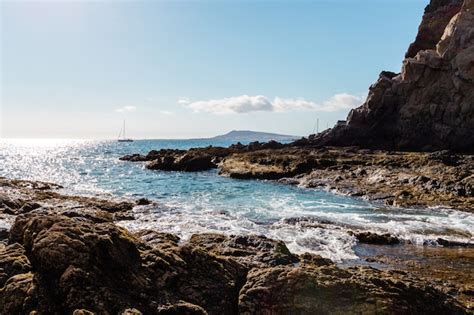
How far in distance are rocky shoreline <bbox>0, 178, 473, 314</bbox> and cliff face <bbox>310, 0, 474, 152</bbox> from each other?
2548 inches

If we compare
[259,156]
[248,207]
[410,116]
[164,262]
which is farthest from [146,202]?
[410,116]

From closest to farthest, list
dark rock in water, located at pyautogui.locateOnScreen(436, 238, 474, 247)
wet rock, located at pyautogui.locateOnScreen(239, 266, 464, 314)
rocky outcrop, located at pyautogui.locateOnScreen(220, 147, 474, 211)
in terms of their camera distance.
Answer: wet rock, located at pyautogui.locateOnScreen(239, 266, 464, 314), dark rock in water, located at pyautogui.locateOnScreen(436, 238, 474, 247), rocky outcrop, located at pyautogui.locateOnScreen(220, 147, 474, 211)

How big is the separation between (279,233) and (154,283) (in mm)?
15795

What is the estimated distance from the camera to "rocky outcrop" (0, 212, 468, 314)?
6.94m

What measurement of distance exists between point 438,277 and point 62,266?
13205mm

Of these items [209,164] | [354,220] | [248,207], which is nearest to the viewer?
[354,220]

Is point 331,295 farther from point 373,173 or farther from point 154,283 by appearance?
point 373,173

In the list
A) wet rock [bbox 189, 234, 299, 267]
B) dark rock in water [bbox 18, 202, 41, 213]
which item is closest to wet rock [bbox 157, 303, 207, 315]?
wet rock [bbox 189, 234, 299, 267]

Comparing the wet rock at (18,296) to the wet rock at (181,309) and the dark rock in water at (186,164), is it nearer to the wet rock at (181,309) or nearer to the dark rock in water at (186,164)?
the wet rock at (181,309)

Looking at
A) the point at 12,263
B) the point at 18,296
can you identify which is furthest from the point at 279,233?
the point at 18,296

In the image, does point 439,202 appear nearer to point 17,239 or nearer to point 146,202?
point 146,202

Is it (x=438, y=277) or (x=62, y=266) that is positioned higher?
(x=62, y=266)

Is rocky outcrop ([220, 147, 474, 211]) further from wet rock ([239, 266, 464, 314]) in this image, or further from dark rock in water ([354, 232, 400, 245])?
wet rock ([239, 266, 464, 314])

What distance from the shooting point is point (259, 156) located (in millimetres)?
65188
